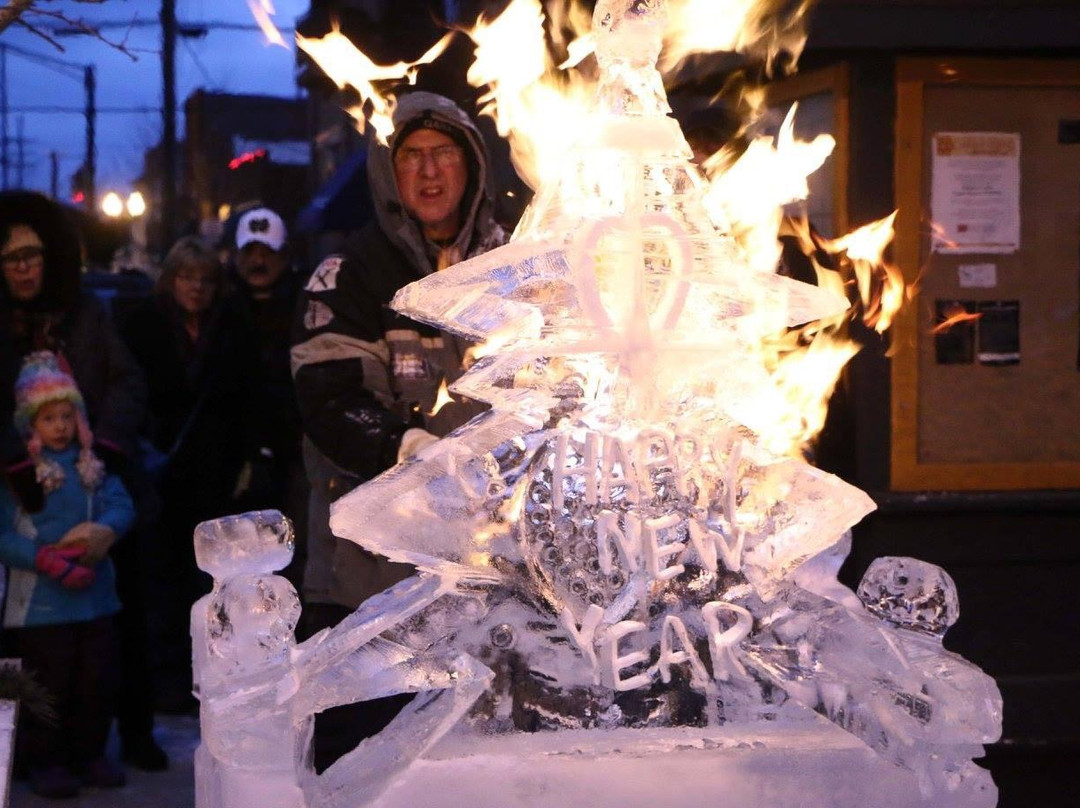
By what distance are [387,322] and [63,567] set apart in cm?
183

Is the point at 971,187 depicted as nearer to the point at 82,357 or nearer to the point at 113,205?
the point at 82,357

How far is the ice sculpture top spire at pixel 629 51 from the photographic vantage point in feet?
6.85

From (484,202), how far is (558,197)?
55.8 inches

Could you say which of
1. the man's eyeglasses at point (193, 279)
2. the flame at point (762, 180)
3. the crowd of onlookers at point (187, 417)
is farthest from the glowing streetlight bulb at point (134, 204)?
the flame at point (762, 180)

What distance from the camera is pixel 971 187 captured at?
4.50 meters

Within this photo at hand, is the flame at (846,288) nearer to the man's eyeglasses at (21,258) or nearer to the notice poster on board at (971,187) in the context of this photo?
the notice poster on board at (971,187)

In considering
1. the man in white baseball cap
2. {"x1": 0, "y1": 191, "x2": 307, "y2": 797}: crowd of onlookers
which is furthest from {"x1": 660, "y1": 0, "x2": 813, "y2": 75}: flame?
{"x1": 0, "y1": 191, "x2": 307, "y2": 797}: crowd of onlookers

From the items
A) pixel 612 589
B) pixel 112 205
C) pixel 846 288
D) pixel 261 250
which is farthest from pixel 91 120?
pixel 112 205

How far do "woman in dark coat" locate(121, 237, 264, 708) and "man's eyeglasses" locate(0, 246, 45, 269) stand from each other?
87 centimetres

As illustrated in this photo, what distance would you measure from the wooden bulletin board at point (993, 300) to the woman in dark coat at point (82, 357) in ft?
8.20

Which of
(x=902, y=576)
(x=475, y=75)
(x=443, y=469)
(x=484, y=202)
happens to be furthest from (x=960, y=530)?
(x=443, y=469)

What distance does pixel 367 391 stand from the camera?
3361 millimetres

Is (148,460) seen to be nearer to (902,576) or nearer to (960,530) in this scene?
(960,530)

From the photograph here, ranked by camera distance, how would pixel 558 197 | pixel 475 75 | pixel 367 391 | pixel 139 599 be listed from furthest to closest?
pixel 139 599 < pixel 367 391 < pixel 475 75 < pixel 558 197
